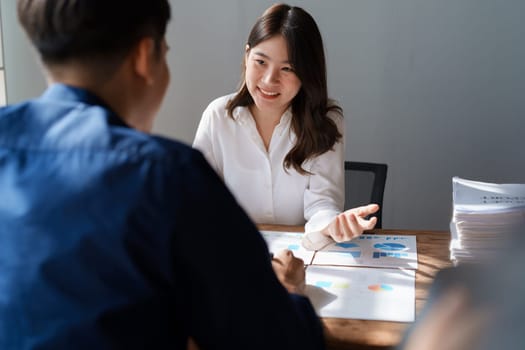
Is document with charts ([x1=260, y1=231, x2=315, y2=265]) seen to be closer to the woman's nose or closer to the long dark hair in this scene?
the long dark hair

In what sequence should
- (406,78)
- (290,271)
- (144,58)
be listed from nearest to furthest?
(144,58)
(290,271)
(406,78)

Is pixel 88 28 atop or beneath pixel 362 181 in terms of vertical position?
atop

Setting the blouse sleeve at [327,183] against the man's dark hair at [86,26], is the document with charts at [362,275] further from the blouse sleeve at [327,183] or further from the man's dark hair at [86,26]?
the man's dark hair at [86,26]

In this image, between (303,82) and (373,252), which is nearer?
(373,252)

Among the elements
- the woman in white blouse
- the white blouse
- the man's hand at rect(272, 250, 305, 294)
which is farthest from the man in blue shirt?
the white blouse

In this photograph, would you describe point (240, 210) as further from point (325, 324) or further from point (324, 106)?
point (324, 106)

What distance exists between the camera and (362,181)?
8.43 ft

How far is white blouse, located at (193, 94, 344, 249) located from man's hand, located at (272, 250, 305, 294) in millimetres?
785

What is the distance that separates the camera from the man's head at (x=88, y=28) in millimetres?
894

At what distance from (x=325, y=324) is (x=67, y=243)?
74 centimetres

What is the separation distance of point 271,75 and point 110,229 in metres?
1.50

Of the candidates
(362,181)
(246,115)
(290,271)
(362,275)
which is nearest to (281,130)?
(246,115)

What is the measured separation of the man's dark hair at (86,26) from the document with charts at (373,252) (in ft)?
3.27

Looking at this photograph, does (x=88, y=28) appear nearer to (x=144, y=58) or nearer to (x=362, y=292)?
(x=144, y=58)
